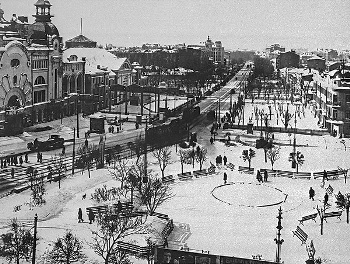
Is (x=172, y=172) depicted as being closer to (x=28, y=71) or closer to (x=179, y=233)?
(x=179, y=233)

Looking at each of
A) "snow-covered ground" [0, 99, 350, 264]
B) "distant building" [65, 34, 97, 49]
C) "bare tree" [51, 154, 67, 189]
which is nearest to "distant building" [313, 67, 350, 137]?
"snow-covered ground" [0, 99, 350, 264]

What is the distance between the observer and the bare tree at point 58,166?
85.2ft

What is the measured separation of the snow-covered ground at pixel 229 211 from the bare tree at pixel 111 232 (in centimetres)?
48

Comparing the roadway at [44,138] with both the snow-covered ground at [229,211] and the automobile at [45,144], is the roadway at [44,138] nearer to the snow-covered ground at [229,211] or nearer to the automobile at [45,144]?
the automobile at [45,144]

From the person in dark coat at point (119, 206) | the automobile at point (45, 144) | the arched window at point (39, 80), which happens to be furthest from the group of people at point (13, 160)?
the arched window at point (39, 80)

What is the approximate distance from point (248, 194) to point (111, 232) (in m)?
10.2

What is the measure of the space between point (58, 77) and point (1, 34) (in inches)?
360

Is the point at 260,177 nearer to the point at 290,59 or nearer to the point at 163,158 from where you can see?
the point at 163,158

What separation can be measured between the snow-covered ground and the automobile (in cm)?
667

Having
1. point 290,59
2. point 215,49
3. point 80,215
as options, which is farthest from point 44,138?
point 215,49

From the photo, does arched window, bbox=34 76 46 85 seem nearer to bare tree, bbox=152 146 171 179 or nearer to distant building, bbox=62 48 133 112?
distant building, bbox=62 48 133 112

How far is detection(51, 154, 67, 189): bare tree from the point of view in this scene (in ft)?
85.2

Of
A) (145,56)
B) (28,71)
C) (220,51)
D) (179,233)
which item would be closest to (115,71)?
(28,71)

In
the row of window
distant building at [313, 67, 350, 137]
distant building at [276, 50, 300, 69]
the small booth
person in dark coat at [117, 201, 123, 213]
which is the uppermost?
distant building at [276, 50, 300, 69]
